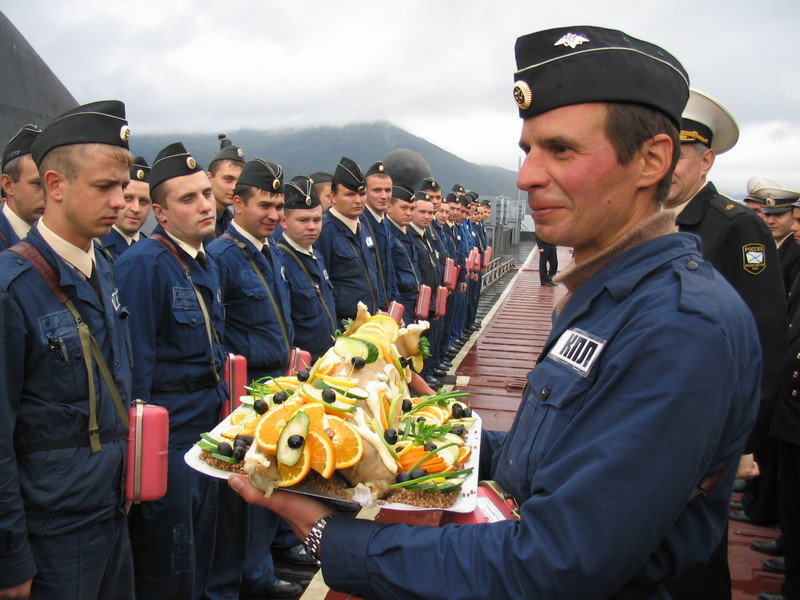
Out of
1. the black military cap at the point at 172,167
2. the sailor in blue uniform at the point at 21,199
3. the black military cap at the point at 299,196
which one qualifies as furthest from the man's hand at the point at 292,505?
the black military cap at the point at 299,196

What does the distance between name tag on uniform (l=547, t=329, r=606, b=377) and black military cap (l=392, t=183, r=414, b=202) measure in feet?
25.7

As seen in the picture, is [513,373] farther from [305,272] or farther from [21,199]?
[21,199]

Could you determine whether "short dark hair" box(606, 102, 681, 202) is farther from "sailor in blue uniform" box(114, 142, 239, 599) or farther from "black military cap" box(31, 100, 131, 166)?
"sailor in blue uniform" box(114, 142, 239, 599)

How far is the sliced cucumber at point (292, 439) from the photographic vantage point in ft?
5.49

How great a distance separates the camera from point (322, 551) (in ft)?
4.95

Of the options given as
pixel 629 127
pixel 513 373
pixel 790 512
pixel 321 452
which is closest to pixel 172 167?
pixel 321 452

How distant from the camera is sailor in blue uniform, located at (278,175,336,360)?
5352 mm

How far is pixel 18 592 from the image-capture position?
242cm

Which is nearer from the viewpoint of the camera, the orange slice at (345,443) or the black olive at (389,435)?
the orange slice at (345,443)

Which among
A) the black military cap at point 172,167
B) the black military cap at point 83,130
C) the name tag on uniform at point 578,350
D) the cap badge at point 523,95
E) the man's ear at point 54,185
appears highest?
the cap badge at point 523,95

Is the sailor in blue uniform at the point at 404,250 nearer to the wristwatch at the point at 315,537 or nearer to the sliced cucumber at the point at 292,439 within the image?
the sliced cucumber at the point at 292,439

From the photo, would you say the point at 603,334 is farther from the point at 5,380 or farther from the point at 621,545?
the point at 5,380

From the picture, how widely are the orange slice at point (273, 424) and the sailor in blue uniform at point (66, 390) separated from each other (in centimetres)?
116

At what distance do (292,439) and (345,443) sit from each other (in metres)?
0.17
